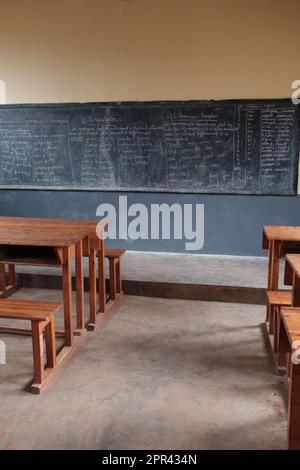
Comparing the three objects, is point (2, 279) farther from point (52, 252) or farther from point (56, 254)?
point (56, 254)

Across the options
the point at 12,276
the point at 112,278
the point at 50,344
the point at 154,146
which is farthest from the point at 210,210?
the point at 50,344

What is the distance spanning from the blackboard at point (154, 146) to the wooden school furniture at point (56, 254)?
2.03 meters

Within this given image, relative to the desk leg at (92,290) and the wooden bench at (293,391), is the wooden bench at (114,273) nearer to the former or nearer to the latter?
the desk leg at (92,290)

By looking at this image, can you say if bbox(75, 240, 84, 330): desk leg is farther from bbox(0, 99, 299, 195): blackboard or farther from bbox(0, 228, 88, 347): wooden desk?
bbox(0, 99, 299, 195): blackboard

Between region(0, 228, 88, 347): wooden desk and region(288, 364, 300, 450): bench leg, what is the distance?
1.71m

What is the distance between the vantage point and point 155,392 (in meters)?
2.73

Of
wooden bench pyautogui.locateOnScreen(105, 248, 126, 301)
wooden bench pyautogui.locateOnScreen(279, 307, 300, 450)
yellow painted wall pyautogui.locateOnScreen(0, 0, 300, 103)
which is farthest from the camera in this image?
yellow painted wall pyautogui.locateOnScreen(0, 0, 300, 103)

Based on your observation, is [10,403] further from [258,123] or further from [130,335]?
[258,123]

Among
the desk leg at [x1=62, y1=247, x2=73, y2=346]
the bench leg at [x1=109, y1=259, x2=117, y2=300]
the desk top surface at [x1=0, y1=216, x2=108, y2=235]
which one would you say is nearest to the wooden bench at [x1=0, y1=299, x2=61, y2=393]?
the desk leg at [x1=62, y1=247, x2=73, y2=346]

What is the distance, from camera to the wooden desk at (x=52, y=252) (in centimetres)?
318

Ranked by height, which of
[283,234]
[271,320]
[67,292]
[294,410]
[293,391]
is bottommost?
[271,320]

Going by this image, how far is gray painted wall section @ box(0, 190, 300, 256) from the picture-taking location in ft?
16.8

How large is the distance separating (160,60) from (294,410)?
13.5 feet

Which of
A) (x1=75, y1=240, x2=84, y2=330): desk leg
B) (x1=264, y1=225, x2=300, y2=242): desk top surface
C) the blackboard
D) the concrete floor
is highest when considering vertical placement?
the blackboard
